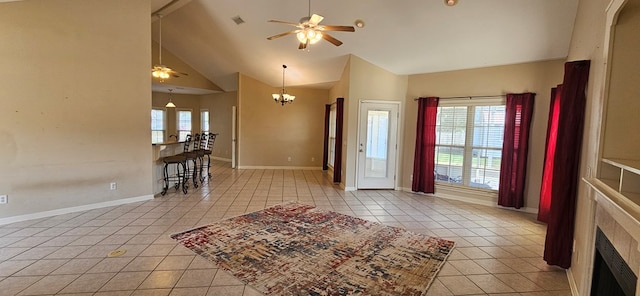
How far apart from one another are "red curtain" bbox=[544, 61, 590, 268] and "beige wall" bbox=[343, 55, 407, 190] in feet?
11.4

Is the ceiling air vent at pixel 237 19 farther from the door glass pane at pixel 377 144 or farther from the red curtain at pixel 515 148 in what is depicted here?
the red curtain at pixel 515 148

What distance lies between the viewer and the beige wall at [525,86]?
4.59m

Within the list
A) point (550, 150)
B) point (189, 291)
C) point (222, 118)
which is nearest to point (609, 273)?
point (550, 150)

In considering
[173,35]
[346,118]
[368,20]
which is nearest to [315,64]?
[346,118]

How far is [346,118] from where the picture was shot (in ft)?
20.3

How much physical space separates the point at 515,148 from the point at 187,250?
5.15 meters

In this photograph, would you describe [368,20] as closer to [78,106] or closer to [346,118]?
[346,118]

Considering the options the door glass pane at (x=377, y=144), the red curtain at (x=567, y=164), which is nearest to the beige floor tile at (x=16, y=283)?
the red curtain at (x=567, y=164)

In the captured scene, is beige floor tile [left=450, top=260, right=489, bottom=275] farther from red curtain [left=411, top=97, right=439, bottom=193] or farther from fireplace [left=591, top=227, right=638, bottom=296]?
red curtain [left=411, top=97, right=439, bottom=193]

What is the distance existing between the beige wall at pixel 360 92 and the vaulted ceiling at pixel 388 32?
19 cm

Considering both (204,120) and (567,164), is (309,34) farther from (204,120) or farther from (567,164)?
(204,120)

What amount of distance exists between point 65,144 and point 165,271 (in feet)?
9.50

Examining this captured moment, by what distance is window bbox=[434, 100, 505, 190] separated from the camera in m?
5.15

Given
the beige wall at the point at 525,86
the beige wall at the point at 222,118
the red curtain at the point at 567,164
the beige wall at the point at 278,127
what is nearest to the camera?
the red curtain at the point at 567,164
